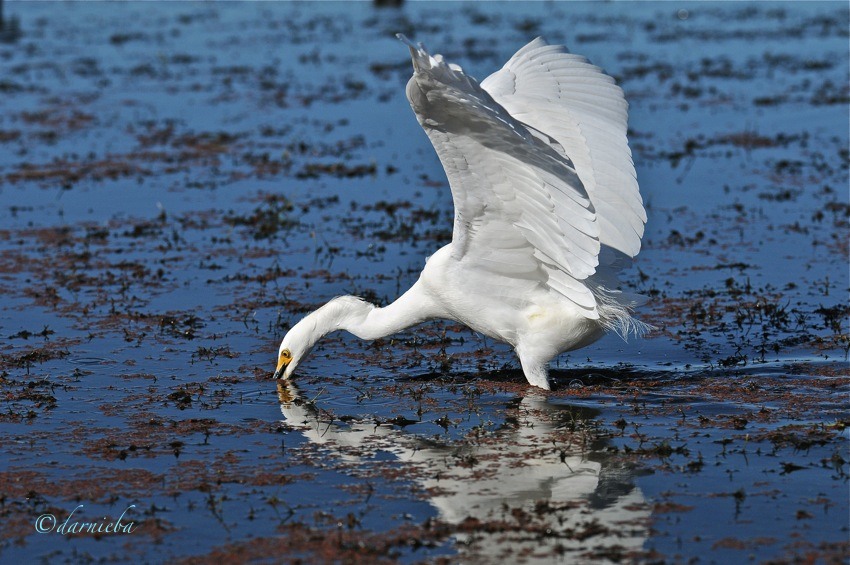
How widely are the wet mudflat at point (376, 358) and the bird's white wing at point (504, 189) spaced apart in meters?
0.97

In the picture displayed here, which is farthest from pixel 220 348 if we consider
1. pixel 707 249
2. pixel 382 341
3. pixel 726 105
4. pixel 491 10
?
pixel 491 10

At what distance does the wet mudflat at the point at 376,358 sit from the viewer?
20.2ft

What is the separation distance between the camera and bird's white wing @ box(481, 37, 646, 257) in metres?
8.55

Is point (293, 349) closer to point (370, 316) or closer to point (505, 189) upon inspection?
point (370, 316)

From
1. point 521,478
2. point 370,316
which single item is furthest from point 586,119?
point 521,478

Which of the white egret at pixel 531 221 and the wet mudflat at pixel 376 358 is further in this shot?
the white egret at pixel 531 221

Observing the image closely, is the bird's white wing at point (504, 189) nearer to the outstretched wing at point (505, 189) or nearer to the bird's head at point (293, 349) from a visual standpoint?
the outstretched wing at point (505, 189)

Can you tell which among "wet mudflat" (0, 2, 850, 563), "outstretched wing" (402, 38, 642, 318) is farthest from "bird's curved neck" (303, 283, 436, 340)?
"outstretched wing" (402, 38, 642, 318)

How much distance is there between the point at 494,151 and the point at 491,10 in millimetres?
31211

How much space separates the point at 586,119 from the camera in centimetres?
888

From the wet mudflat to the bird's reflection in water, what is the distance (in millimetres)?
24

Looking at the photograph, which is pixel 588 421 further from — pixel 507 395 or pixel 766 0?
pixel 766 0

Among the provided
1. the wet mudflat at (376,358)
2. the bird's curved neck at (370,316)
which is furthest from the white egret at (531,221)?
the wet mudflat at (376,358)

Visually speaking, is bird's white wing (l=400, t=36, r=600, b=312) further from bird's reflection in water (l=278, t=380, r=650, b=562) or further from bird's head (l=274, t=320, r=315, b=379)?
bird's head (l=274, t=320, r=315, b=379)
